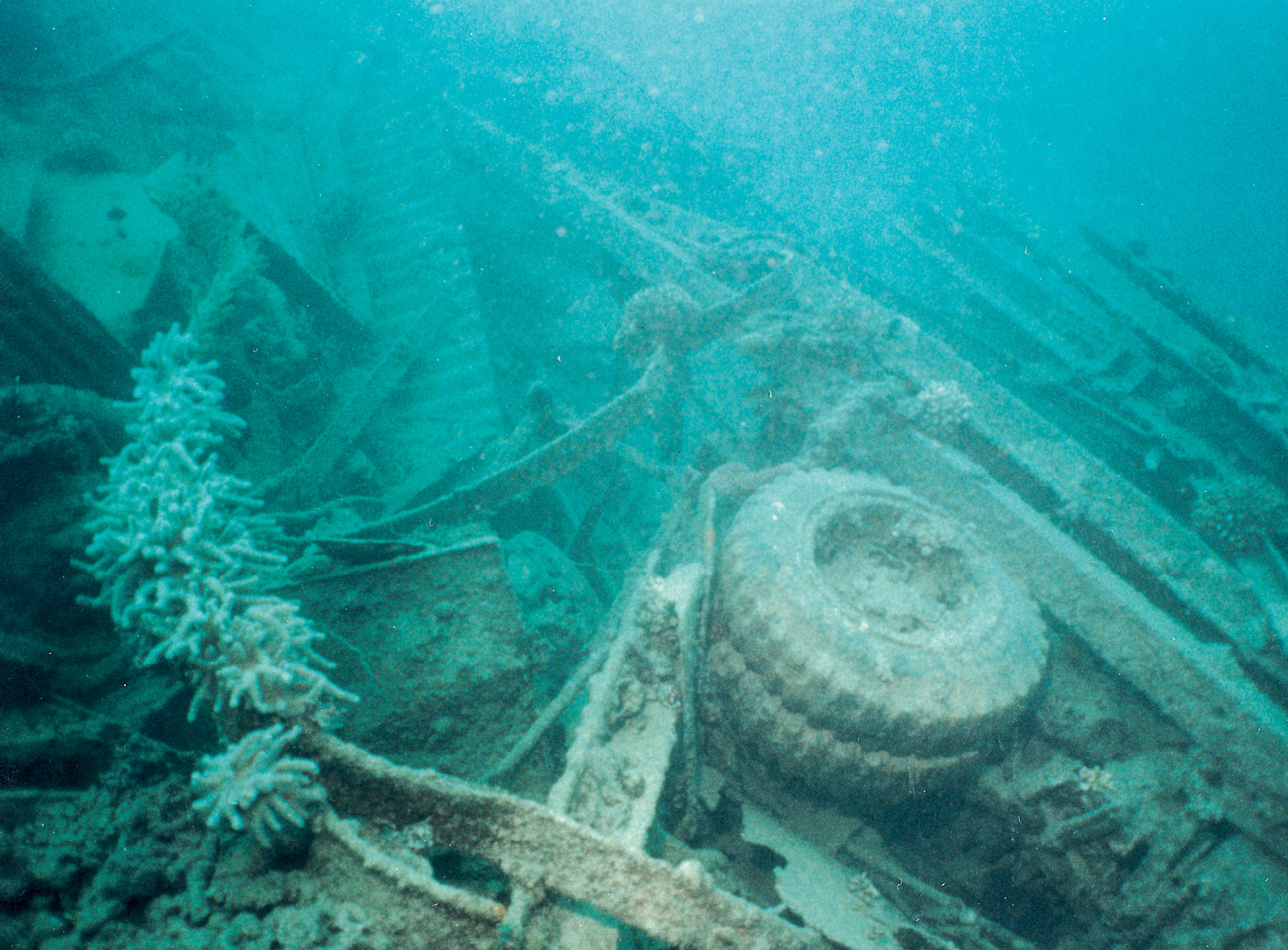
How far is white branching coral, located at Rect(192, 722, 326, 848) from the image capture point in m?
1.62

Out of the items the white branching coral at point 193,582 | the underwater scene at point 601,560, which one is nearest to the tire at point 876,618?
the underwater scene at point 601,560

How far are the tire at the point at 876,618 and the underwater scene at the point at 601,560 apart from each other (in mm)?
24

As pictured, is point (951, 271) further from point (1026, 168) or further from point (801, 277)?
point (1026, 168)

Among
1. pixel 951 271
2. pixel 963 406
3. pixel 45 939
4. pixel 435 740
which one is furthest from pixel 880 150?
pixel 45 939

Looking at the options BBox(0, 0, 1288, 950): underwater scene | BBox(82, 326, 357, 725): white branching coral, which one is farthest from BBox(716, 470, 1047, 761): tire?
BBox(82, 326, 357, 725): white branching coral

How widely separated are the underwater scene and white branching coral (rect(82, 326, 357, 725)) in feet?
0.07

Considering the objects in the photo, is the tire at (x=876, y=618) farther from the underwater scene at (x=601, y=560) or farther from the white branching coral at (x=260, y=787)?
the white branching coral at (x=260, y=787)

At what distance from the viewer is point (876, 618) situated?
10.6 feet

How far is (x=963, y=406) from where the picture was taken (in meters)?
4.15

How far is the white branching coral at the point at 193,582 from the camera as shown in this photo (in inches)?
71.4

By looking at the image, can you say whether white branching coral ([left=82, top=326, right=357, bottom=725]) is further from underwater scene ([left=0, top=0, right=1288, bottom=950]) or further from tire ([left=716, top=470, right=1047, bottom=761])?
tire ([left=716, top=470, right=1047, bottom=761])

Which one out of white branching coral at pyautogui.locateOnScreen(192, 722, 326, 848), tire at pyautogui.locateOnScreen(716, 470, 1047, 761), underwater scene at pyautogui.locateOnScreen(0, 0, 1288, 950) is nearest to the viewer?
white branching coral at pyautogui.locateOnScreen(192, 722, 326, 848)

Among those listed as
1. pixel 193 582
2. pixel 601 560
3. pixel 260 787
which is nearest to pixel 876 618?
pixel 601 560

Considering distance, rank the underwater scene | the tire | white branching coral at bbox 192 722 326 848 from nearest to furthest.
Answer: white branching coral at bbox 192 722 326 848 < the underwater scene < the tire
